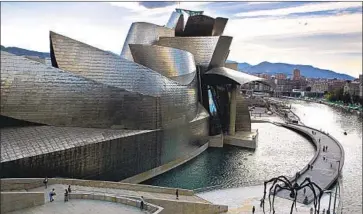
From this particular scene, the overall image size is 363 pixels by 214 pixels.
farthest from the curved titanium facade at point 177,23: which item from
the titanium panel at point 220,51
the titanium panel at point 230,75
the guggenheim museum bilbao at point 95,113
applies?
the guggenheim museum bilbao at point 95,113

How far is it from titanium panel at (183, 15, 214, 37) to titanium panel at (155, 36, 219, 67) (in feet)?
17.0

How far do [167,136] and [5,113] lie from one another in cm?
1250

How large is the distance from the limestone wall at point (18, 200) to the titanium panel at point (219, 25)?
33.4 m

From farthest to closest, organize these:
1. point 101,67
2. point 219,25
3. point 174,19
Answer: point 174,19
point 219,25
point 101,67

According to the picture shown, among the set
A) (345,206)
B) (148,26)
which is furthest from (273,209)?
(148,26)

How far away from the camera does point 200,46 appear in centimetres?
4159

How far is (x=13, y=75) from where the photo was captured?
19.9 m

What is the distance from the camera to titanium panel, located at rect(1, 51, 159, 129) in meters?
20.1

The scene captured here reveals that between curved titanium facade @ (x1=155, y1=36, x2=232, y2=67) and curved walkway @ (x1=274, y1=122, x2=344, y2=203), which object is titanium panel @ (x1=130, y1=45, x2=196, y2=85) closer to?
curved titanium facade @ (x1=155, y1=36, x2=232, y2=67)

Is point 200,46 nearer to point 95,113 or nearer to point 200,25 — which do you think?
point 200,25

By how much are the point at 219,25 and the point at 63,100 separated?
2804cm

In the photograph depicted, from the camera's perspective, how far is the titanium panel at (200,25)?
1810 inches

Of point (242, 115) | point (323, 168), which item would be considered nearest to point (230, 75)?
point (242, 115)

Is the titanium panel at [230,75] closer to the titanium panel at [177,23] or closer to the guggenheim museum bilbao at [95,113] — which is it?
the guggenheim museum bilbao at [95,113]
